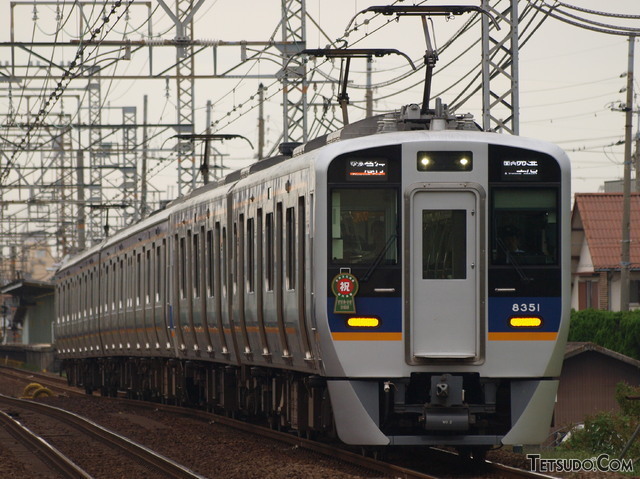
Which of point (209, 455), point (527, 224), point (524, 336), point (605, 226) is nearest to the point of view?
point (524, 336)

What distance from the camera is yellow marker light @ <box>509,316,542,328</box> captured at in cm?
1184

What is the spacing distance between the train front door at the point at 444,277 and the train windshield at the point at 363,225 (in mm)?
190

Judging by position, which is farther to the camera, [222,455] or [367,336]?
[222,455]

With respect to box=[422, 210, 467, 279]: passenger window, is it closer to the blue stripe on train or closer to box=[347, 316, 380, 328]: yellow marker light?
the blue stripe on train

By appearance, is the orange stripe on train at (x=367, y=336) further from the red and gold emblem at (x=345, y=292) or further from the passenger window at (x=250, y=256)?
the passenger window at (x=250, y=256)

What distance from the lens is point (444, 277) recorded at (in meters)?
11.8

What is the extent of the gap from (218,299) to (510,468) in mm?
6648

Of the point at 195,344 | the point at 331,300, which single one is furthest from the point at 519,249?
the point at 195,344

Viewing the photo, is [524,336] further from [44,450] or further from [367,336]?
[44,450]

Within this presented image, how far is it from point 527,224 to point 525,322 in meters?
Answer: 0.83

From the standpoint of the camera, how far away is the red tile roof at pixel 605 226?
45.9 metres

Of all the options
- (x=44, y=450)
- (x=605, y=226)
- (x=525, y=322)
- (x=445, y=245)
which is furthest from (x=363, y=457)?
(x=605, y=226)

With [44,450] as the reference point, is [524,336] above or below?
above

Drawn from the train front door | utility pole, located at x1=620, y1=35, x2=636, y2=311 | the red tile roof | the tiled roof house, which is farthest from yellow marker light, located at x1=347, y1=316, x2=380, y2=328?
the red tile roof
